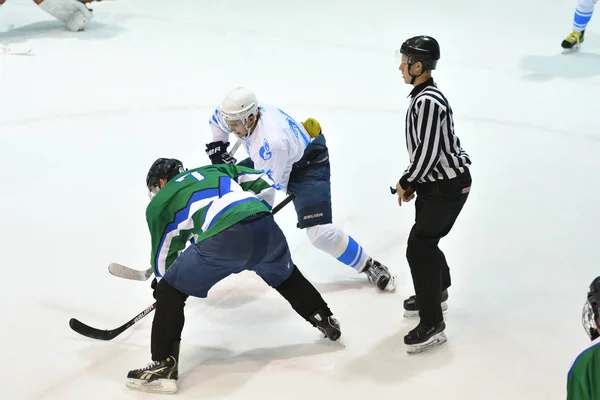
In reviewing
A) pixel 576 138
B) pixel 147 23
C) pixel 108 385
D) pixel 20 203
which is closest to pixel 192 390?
pixel 108 385

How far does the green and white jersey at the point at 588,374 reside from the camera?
1448 mm

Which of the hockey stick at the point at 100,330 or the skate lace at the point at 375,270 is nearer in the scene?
the hockey stick at the point at 100,330

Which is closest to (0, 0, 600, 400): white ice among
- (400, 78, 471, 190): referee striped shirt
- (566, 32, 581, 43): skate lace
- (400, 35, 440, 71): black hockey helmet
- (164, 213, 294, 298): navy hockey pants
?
(566, 32, 581, 43): skate lace

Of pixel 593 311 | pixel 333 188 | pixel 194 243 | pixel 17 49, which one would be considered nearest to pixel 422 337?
pixel 194 243

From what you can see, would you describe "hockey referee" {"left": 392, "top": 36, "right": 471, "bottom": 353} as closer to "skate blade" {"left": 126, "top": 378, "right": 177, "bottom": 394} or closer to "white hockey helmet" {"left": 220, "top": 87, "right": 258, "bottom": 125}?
"white hockey helmet" {"left": 220, "top": 87, "right": 258, "bottom": 125}

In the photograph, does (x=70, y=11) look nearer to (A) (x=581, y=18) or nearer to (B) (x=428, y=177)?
(A) (x=581, y=18)

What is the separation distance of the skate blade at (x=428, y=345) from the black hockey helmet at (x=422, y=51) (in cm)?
94

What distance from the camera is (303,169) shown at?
10.6ft

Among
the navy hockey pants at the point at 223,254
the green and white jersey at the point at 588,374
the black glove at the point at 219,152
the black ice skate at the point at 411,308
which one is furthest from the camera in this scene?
the black glove at the point at 219,152

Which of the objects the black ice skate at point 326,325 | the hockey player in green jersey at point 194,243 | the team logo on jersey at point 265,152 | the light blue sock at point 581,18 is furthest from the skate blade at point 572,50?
the hockey player in green jersey at point 194,243

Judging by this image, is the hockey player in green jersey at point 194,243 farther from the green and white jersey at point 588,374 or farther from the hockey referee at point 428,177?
the green and white jersey at point 588,374

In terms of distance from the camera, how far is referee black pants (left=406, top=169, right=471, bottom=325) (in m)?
2.66

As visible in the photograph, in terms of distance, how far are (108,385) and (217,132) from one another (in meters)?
1.28

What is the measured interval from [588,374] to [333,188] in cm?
279
